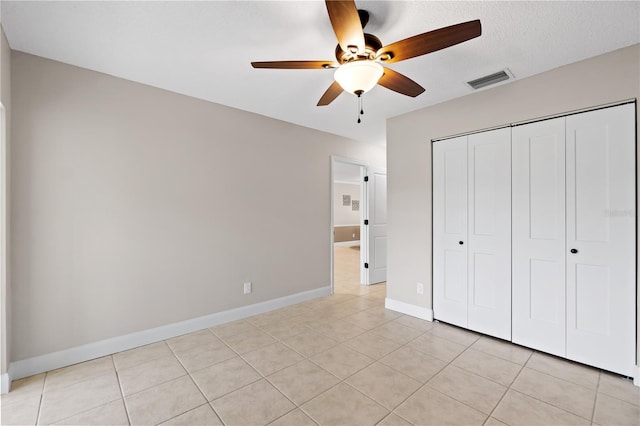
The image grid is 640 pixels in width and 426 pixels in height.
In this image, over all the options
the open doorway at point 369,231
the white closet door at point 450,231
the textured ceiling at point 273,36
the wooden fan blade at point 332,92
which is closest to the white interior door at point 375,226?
the open doorway at point 369,231

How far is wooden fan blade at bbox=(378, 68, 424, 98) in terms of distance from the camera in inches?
76.2

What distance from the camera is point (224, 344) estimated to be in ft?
9.09

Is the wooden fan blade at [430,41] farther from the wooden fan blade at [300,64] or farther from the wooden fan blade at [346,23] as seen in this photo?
the wooden fan blade at [300,64]

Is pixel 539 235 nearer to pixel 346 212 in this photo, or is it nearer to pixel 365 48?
pixel 365 48

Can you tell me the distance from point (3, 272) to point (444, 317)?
3855 millimetres

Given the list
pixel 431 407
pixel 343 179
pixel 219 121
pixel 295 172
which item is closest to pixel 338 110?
pixel 295 172

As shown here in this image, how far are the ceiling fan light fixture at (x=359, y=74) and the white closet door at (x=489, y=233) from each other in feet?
5.70

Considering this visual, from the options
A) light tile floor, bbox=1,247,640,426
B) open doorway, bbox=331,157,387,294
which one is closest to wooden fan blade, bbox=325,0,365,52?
light tile floor, bbox=1,247,640,426

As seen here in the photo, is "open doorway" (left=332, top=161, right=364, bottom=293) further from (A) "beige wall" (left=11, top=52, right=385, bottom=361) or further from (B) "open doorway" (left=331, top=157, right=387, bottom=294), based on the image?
(A) "beige wall" (left=11, top=52, right=385, bottom=361)

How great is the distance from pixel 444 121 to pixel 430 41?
5.95 ft

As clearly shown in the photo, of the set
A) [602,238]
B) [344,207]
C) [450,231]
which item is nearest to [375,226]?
[450,231]

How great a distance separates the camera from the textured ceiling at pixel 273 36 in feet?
5.75

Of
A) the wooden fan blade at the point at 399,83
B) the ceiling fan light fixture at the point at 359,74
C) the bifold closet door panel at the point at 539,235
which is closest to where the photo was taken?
the ceiling fan light fixture at the point at 359,74

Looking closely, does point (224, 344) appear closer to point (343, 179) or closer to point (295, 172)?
point (295, 172)
